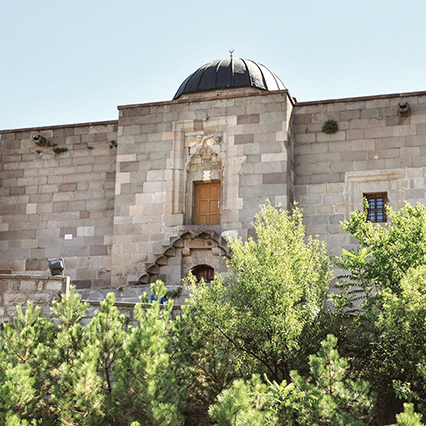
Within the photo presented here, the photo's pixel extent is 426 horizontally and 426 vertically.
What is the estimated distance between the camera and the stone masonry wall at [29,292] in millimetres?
13633

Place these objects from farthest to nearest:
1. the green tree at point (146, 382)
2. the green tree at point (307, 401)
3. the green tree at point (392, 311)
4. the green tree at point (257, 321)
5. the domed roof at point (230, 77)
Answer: the domed roof at point (230, 77) → the green tree at point (257, 321) → the green tree at point (392, 311) → the green tree at point (146, 382) → the green tree at point (307, 401)

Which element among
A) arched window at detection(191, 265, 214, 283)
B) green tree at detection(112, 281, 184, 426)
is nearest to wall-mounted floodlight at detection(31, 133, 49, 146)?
arched window at detection(191, 265, 214, 283)

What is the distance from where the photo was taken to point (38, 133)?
72.3ft

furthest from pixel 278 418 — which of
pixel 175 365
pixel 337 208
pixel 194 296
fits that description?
pixel 337 208

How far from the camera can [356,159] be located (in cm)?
1928

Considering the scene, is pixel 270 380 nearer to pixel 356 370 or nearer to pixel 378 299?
pixel 356 370

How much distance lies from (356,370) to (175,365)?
9.02ft

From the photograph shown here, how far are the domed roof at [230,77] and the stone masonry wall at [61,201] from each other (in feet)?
8.86

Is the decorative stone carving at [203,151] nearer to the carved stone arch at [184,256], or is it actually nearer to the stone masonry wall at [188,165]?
the stone masonry wall at [188,165]

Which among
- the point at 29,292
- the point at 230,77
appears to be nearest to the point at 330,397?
the point at 29,292

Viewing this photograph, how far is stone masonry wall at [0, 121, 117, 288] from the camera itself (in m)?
20.9

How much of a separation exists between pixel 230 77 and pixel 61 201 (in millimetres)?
5936

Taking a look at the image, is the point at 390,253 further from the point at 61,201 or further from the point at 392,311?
the point at 61,201

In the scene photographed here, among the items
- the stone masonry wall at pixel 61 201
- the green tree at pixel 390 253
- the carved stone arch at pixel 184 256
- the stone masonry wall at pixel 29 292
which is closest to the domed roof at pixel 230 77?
the stone masonry wall at pixel 61 201
